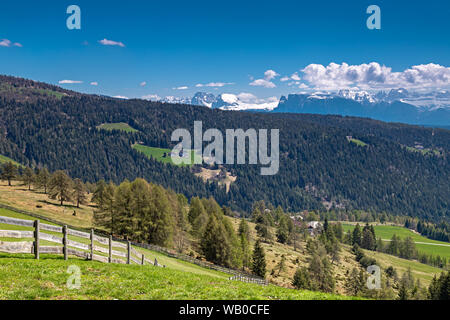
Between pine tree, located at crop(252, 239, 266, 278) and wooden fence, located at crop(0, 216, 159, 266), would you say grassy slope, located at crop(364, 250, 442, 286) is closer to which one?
pine tree, located at crop(252, 239, 266, 278)

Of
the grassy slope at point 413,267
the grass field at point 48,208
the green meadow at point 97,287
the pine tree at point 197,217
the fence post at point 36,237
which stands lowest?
the grassy slope at point 413,267

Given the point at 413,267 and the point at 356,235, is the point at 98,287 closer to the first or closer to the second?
the point at 356,235

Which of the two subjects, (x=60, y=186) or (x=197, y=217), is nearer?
(x=197, y=217)

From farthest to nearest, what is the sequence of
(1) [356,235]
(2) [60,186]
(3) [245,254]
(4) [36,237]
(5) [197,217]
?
1. (1) [356,235]
2. (2) [60,186]
3. (5) [197,217]
4. (3) [245,254]
5. (4) [36,237]

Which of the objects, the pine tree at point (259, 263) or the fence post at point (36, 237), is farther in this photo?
the pine tree at point (259, 263)

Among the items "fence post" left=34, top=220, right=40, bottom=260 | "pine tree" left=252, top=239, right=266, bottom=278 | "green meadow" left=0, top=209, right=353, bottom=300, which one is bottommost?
"pine tree" left=252, top=239, right=266, bottom=278

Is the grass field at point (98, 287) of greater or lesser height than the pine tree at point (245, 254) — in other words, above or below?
above

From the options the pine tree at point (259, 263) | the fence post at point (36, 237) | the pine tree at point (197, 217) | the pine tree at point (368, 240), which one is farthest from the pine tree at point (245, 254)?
the pine tree at point (368, 240)

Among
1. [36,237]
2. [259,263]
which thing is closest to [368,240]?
[259,263]

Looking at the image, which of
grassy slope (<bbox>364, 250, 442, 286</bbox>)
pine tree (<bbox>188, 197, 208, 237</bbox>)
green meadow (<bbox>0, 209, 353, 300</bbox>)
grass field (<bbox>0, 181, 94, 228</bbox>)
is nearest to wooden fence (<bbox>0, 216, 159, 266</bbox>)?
green meadow (<bbox>0, 209, 353, 300</bbox>)

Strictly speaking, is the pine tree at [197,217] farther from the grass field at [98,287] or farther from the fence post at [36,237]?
the grass field at [98,287]
